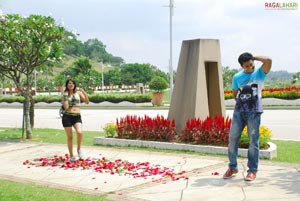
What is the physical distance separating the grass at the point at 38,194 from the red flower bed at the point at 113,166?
1.34 metres

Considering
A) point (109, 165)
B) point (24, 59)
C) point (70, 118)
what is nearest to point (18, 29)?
point (24, 59)

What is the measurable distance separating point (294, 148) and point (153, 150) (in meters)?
3.15

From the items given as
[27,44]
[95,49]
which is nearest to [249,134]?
[27,44]

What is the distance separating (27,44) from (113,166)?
6038mm

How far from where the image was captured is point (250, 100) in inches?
243

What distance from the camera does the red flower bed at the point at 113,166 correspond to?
23.4 feet

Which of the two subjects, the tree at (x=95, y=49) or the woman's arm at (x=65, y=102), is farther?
the tree at (x=95, y=49)

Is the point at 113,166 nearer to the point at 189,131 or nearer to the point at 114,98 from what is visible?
the point at 189,131

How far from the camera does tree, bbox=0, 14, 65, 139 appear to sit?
1199 cm

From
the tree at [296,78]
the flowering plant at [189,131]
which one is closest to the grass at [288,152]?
the flowering plant at [189,131]

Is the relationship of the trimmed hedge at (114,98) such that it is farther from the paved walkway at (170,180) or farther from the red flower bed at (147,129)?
the paved walkway at (170,180)

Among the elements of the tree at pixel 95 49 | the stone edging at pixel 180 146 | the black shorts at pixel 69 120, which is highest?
the tree at pixel 95 49

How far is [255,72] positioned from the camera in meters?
6.19

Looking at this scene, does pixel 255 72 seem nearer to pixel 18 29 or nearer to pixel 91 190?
pixel 91 190
